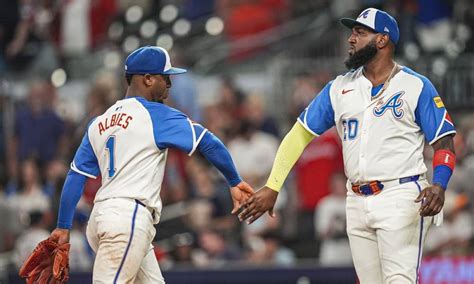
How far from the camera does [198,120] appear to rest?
15711 mm

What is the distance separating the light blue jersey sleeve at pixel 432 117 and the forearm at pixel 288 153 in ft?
2.89

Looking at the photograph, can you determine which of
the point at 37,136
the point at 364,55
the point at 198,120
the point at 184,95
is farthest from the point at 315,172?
the point at 364,55

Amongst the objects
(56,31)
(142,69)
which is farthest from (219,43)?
(142,69)

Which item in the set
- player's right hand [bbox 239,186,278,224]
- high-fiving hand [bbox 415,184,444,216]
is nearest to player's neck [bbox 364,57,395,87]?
high-fiving hand [bbox 415,184,444,216]

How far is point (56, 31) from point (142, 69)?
9.59m

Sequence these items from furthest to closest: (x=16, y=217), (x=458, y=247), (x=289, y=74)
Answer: (x=289, y=74), (x=16, y=217), (x=458, y=247)

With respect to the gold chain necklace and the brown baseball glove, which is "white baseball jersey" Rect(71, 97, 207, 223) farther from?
the gold chain necklace

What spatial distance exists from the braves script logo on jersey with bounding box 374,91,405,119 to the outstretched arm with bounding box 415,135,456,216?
12.8 inches

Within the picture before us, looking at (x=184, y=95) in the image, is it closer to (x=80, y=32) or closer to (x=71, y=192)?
(x=80, y=32)

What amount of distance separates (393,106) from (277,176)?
3.24ft

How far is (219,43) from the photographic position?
1753 centimetres

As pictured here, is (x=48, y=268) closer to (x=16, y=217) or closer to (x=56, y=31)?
(x=16, y=217)

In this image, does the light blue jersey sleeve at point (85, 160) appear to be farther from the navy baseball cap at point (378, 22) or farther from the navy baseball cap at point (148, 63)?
the navy baseball cap at point (378, 22)

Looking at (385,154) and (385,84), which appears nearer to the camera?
(385,154)
